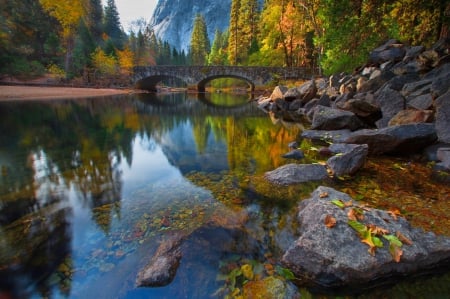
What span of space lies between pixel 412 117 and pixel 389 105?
4.96 feet

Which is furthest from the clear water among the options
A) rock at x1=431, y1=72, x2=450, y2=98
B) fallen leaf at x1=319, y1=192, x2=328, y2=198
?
rock at x1=431, y1=72, x2=450, y2=98

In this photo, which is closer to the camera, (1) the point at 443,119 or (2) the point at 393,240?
(2) the point at 393,240

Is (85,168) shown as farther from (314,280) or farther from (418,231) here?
(418,231)

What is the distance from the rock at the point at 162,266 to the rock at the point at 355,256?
1222mm

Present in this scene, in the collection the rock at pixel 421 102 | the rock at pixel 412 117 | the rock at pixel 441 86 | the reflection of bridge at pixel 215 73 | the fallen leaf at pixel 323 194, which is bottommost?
the fallen leaf at pixel 323 194

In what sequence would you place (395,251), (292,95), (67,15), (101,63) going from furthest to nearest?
1. (101,63)
2. (67,15)
3. (292,95)
4. (395,251)

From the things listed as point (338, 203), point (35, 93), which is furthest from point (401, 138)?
point (35, 93)

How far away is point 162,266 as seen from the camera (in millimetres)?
2957

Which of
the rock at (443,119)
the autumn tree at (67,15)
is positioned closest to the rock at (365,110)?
the rock at (443,119)

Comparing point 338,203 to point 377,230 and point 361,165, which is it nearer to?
point 377,230

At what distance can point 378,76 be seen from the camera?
12.3 m

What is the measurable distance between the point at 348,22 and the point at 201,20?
6911 centimetres

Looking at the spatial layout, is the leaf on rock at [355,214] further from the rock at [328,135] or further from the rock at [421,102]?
the rock at [421,102]

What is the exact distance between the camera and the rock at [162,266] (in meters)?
2.79
